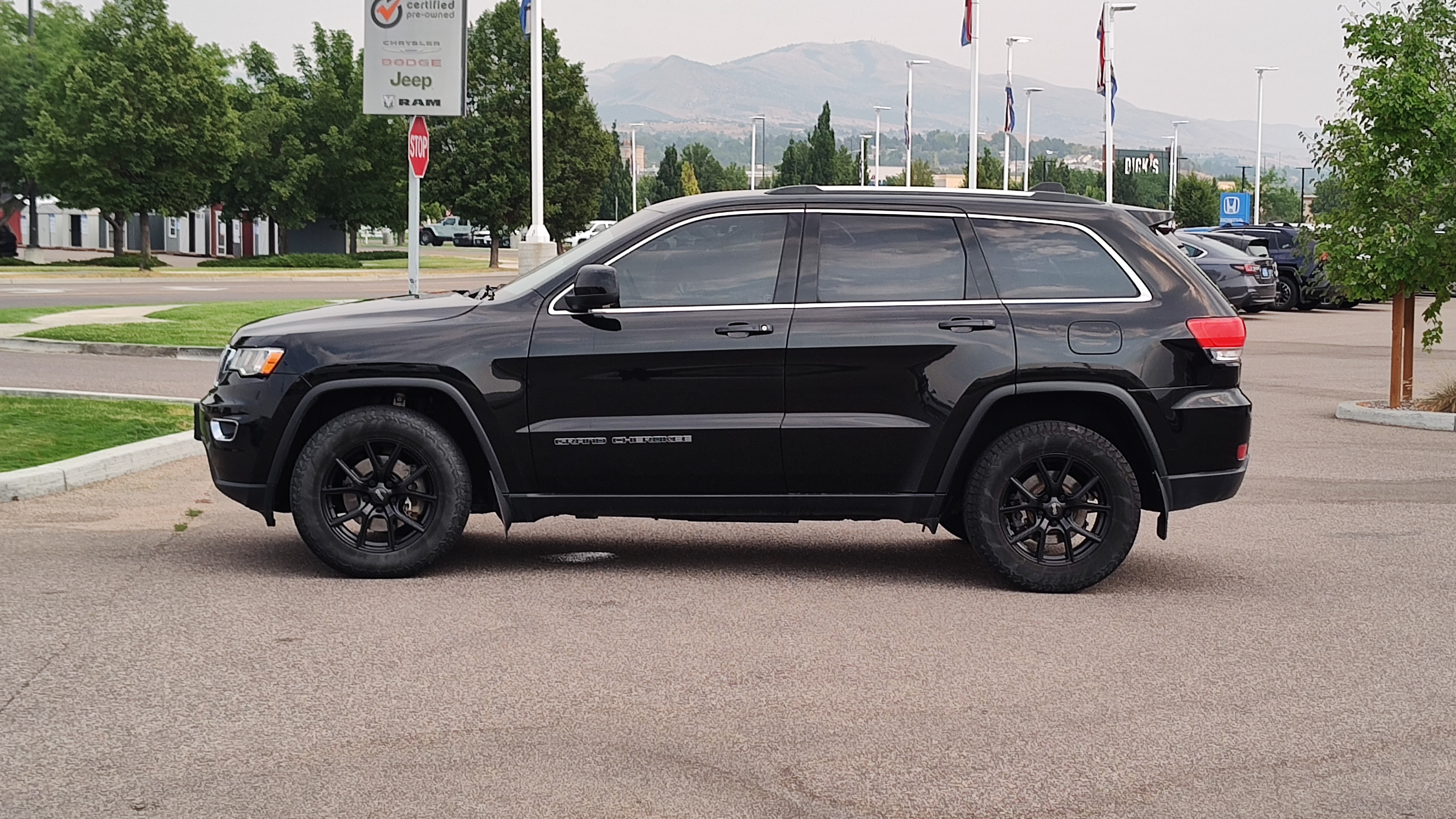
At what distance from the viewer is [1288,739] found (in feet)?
17.3

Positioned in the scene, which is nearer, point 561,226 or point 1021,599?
point 1021,599

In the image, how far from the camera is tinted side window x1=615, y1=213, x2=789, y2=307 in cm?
762

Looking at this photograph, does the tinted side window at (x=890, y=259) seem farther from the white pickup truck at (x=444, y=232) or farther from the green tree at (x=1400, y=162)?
the white pickup truck at (x=444, y=232)

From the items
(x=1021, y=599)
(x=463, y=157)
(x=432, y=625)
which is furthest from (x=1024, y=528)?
(x=463, y=157)

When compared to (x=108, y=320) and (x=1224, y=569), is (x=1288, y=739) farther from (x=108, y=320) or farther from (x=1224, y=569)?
(x=108, y=320)

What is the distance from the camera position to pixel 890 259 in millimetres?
7684

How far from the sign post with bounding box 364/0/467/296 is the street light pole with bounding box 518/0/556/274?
6.80m

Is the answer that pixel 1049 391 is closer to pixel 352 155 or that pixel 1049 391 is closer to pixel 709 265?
pixel 709 265

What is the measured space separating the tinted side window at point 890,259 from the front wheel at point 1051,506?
82 cm

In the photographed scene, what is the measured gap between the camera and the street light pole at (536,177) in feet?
103

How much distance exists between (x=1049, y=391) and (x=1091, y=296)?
551 mm

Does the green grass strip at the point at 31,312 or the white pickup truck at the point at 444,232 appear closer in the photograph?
the green grass strip at the point at 31,312

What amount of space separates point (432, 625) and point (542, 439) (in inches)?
45.8

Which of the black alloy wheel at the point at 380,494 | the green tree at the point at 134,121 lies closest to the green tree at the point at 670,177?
the green tree at the point at 134,121
